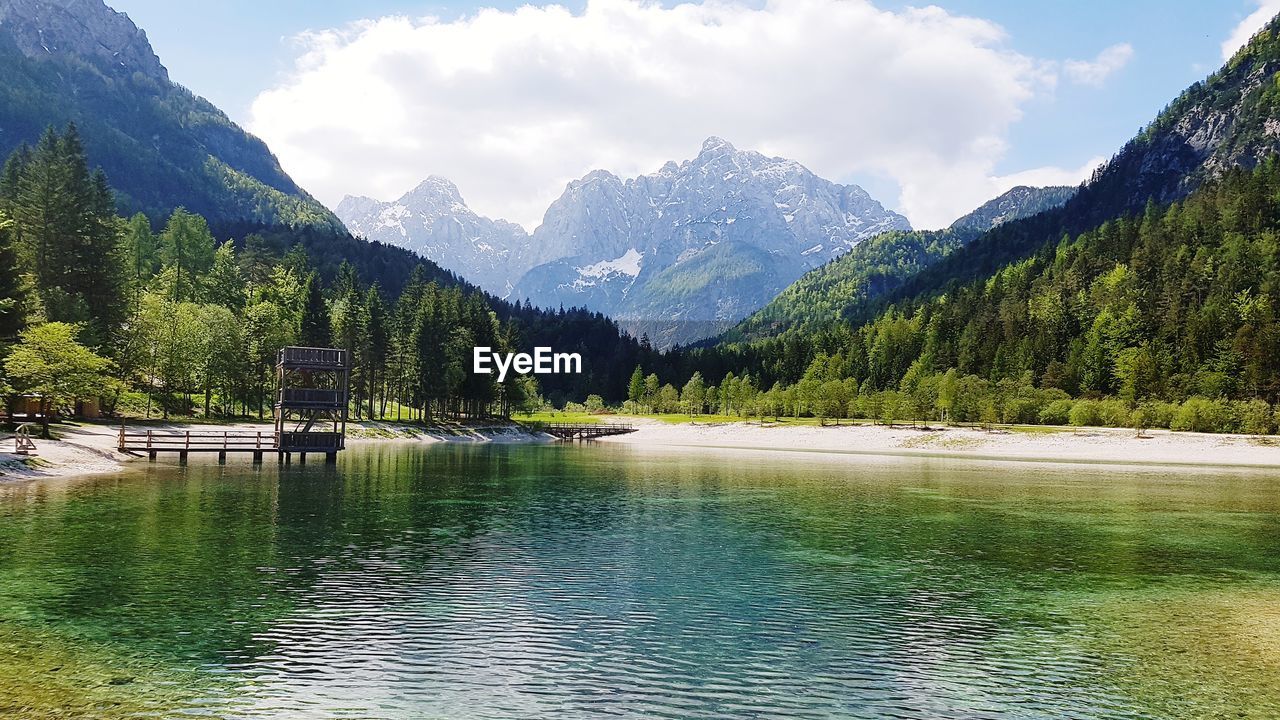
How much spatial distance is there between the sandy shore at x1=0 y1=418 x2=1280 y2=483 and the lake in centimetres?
1501

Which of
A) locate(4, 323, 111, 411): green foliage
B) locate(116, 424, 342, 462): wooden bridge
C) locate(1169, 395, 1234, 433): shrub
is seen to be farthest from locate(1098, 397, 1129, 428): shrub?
locate(4, 323, 111, 411): green foliage

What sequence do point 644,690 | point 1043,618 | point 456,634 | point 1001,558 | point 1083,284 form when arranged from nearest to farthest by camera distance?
1. point 644,690
2. point 456,634
3. point 1043,618
4. point 1001,558
5. point 1083,284

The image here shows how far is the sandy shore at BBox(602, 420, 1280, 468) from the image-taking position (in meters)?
97.9

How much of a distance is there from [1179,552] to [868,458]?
229 feet

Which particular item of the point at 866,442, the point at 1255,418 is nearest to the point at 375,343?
the point at 866,442

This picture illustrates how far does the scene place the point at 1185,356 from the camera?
5472 inches

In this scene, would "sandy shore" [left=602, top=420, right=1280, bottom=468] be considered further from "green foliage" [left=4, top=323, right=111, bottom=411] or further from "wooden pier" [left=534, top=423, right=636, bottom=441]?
"green foliage" [left=4, top=323, right=111, bottom=411]

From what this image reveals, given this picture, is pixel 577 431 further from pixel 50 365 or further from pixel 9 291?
pixel 9 291

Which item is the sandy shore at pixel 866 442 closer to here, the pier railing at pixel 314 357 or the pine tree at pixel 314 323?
the pier railing at pixel 314 357

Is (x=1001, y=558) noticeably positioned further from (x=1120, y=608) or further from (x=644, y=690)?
(x=644, y=690)

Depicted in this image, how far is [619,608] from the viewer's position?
22312mm

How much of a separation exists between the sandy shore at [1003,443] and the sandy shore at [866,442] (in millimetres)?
123

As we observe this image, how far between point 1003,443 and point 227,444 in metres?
104

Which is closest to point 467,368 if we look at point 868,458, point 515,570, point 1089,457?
point 868,458
